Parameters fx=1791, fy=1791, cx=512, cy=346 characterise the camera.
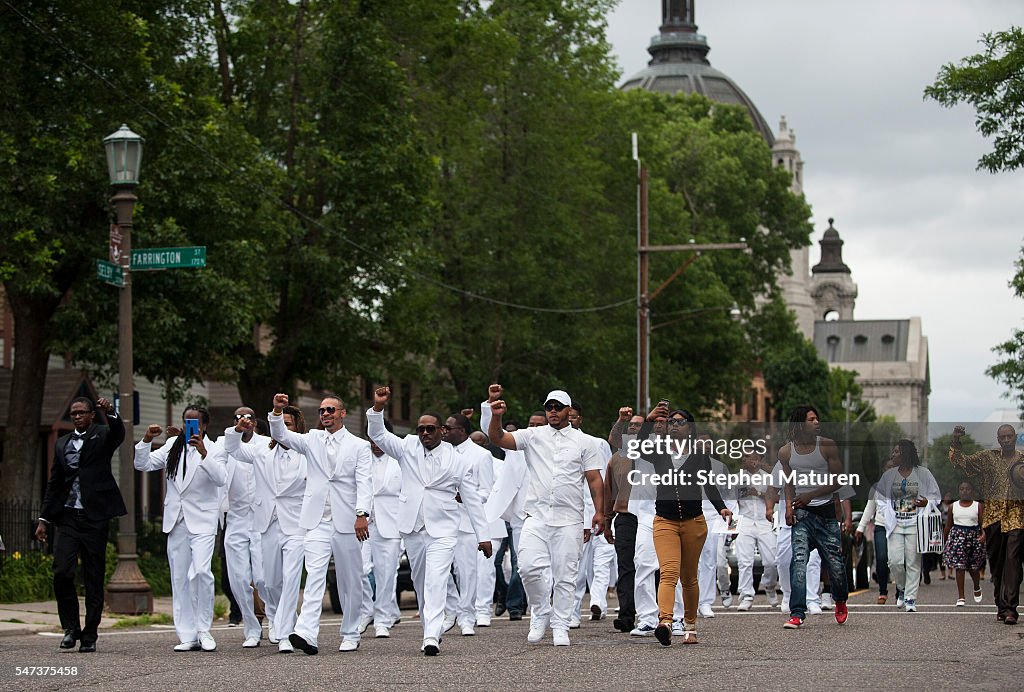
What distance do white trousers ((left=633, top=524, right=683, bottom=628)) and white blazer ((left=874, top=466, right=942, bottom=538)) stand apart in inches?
177

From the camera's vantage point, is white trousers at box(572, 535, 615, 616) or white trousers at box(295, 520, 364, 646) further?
white trousers at box(572, 535, 615, 616)

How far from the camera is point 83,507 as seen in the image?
13.6 metres

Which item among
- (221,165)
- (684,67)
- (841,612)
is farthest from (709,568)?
(684,67)

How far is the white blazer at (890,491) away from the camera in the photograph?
19.7 meters

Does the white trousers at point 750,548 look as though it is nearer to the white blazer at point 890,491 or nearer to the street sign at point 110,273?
the white blazer at point 890,491

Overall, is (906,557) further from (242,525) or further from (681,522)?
(242,525)

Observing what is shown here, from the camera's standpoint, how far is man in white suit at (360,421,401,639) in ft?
49.4

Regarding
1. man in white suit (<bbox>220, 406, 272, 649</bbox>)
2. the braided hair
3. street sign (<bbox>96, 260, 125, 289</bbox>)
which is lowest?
man in white suit (<bbox>220, 406, 272, 649</bbox>)

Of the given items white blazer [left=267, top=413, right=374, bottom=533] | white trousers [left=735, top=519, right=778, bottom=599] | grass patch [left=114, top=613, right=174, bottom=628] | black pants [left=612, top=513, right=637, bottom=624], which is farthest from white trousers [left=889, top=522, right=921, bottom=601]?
white blazer [left=267, top=413, right=374, bottom=533]

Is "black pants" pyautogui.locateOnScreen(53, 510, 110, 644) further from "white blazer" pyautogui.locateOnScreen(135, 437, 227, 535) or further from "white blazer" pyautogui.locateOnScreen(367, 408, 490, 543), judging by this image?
"white blazer" pyautogui.locateOnScreen(367, 408, 490, 543)

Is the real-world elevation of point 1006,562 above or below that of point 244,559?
below

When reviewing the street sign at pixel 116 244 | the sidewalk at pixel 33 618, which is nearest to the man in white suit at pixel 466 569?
the sidewalk at pixel 33 618

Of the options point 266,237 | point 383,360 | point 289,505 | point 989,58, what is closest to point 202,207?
point 266,237

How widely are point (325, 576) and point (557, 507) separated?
195 centimetres
